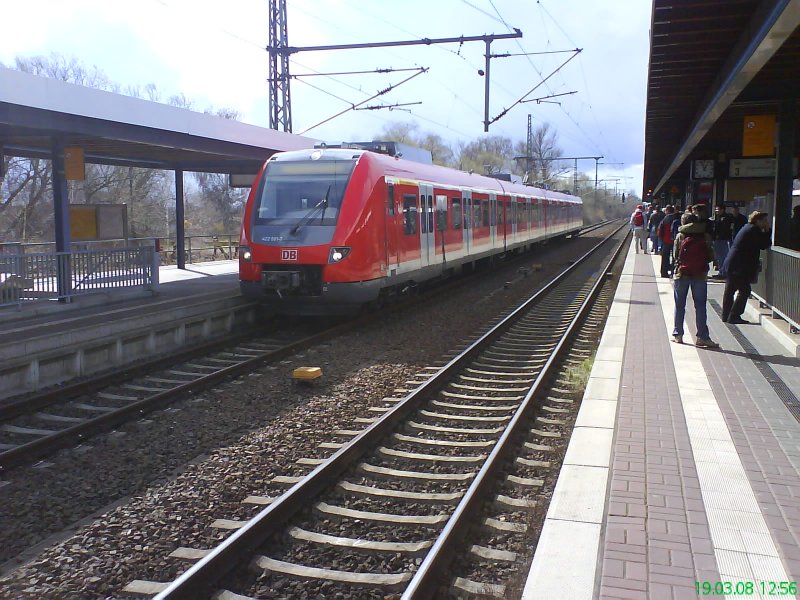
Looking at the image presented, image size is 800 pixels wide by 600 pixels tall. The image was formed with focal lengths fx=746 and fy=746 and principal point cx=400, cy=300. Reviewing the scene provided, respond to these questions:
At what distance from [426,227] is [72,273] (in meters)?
6.38

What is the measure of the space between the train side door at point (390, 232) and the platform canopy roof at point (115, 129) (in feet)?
13.7

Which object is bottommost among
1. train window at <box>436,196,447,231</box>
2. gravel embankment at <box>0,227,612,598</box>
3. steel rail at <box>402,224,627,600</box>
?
gravel embankment at <box>0,227,612,598</box>

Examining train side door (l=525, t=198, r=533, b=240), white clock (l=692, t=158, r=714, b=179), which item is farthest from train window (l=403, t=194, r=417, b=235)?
train side door (l=525, t=198, r=533, b=240)

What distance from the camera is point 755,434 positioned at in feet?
19.0

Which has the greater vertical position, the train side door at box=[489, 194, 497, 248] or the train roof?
the train roof

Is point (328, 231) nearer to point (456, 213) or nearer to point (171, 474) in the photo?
point (171, 474)

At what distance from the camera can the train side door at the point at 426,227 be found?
14164 millimetres

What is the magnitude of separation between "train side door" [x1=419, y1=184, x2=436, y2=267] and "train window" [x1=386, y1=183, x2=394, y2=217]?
5.30 feet

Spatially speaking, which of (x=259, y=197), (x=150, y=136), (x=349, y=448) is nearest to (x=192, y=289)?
(x=150, y=136)

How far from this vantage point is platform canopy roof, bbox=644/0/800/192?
7695 mm

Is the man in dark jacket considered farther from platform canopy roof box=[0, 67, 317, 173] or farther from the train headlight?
platform canopy roof box=[0, 67, 317, 173]

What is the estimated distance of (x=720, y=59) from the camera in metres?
10.5

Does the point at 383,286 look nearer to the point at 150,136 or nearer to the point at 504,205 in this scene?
the point at 150,136

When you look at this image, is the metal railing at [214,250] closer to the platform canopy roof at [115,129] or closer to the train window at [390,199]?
the platform canopy roof at [115,129]
